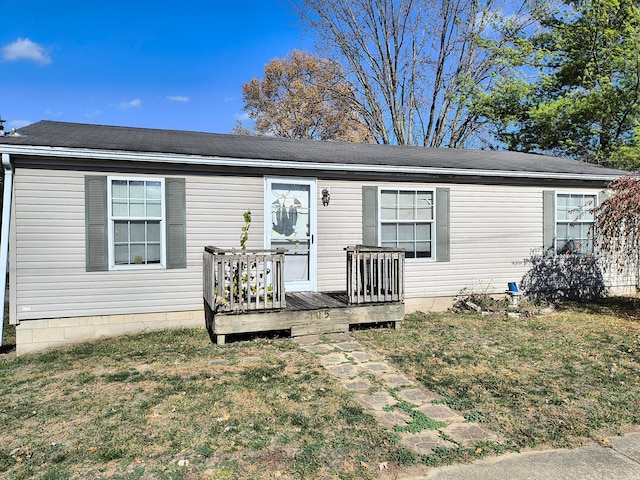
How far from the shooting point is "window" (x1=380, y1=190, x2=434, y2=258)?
783 centimetres

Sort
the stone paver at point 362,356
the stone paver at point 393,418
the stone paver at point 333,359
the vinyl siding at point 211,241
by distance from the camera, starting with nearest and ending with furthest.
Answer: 1. the stone paver at point 393,418
2. the stone paver at point 333,359
3. the stone paver at point 362,356
4. the vinyl siding at point 211,241

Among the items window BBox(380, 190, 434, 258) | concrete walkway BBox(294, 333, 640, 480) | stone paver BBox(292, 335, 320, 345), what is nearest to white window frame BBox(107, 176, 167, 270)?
stone paver BBox(292, 335, 320, 345)

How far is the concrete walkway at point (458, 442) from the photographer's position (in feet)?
9.01

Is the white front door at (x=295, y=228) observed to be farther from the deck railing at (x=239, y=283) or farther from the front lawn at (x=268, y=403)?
the front lawn at (x=268, y=403)

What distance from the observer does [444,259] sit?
811 centimetres

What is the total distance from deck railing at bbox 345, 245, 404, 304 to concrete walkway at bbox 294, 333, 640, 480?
1.86 metres

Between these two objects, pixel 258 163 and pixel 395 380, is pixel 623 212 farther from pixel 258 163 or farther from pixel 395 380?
pixel 258 163

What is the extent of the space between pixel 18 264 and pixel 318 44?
751 inches

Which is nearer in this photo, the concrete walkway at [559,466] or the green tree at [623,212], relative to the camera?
the concrete walkway at [559,466]

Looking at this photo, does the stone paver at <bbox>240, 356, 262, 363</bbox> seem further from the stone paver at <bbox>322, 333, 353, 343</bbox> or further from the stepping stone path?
the stone paver at <bbox>322, 333, 353, 343</bbox>

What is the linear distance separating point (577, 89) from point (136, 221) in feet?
55.9

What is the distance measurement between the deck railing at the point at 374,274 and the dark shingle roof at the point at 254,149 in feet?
5.60

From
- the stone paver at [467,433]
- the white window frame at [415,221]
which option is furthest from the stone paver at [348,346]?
the white window frame at [415,221]

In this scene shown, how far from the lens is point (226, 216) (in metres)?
6.93
